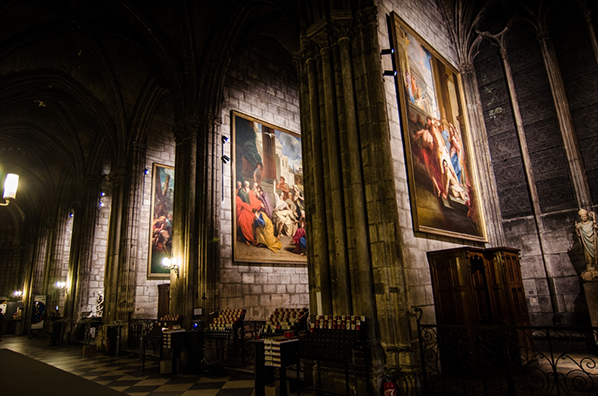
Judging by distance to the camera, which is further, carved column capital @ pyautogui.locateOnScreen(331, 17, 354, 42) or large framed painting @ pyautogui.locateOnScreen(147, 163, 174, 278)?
large framed painting @ pyautogui.locateOnScreen(147, 163, 174, 278)

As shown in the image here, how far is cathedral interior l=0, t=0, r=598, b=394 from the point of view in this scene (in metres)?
6.73

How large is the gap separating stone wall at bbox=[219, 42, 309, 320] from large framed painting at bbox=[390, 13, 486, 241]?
5903 millimetres

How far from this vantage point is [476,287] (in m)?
7.18

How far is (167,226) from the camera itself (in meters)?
15.1

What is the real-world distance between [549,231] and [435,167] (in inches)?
196

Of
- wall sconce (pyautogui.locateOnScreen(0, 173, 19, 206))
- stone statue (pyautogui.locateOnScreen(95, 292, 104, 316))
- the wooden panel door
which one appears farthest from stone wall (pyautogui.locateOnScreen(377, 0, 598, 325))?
stone statue (pyautogui.locateOnScreen(95, 292, 104, 316))

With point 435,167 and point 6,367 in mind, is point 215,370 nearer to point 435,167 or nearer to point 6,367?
point 6,367

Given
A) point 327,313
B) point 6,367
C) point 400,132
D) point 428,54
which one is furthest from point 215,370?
point 428,54

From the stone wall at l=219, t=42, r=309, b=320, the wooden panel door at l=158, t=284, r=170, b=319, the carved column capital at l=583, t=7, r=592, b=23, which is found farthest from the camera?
the wooden panel door at l=158, t=284, r=170, b=319

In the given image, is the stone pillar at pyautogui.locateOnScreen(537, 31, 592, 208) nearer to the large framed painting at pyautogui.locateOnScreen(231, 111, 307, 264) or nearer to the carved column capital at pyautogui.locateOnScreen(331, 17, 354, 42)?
the carved column capital at pyautogui.locateOnScreen(331, 17, 354, 42)

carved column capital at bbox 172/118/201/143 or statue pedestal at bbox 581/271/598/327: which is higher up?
carved column capital at bbox 172/118/201/143

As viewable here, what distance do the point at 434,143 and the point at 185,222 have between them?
23.2 ft

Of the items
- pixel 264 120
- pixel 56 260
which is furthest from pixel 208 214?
pixel 56 260

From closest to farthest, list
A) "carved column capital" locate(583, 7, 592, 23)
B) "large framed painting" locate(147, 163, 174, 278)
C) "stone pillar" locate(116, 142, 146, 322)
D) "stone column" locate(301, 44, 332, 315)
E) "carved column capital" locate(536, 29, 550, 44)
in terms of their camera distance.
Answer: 1. "stone column" locate(301, 44, 332, 315)
2. "carved column capital" locate(583, 7, 592, 23)
3. "carved column capital" locate(536, 29, 550, 44)
4. "stone pillar" locate(116, 142, 146, 322)
5. "large framed painting" locate(147, 163, 174, 278)
